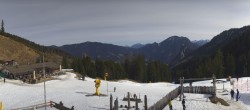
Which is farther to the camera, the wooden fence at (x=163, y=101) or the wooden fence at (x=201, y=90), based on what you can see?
the wooden fence at (x=201, y=90)

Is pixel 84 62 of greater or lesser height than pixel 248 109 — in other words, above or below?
above

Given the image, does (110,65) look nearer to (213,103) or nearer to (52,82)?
(52,82)

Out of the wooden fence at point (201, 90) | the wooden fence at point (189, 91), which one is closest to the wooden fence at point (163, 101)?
the wooden fence at point (189, 91)

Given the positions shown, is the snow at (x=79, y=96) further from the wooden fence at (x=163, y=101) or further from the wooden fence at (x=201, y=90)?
the wooden fence at (x=201, y=90)

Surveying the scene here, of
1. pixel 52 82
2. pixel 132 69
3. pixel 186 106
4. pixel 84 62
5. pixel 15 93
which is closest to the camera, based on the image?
pixel 186 106

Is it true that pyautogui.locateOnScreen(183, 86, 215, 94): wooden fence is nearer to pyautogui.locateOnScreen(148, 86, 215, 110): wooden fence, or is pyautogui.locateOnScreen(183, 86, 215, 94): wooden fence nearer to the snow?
pyautogui.locateOnScreen(148, 86, 215, 110): wooden fence

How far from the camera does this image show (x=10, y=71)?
92062 mm

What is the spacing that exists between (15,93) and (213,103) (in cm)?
3700

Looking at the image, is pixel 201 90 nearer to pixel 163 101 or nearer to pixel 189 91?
pixel 189 91

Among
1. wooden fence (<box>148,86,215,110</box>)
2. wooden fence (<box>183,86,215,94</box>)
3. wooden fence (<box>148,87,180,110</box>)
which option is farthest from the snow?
wooden fence (<box>183,86,215,94</box>)

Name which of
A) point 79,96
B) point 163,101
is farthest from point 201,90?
point 79,96

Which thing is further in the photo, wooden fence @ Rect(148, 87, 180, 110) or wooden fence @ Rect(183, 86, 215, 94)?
wooden fence @ Rect(183, 86, 215, 94)

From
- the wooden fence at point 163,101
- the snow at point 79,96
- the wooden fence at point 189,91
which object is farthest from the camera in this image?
the snow at point 79,96

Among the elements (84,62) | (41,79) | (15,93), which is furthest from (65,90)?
(84,62)
